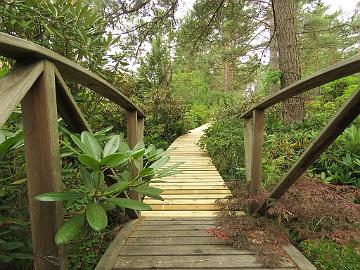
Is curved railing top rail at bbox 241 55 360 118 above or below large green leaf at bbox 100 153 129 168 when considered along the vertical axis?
above

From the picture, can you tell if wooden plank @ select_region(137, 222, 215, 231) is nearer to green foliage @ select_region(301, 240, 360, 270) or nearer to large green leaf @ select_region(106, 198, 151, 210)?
green foliage @ select_region(301, 240, 360, 270)

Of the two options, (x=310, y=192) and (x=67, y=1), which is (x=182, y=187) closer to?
(x=310, y=192)

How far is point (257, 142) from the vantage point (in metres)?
2.51

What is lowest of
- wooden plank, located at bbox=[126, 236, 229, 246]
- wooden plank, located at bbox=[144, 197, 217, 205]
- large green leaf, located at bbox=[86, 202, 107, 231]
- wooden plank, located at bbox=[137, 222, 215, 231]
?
wooden plank, located at bbox=[126, 236, 229, 246]

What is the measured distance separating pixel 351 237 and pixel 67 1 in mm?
3090

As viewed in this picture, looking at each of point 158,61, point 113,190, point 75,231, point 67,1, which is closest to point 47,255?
point 75,231

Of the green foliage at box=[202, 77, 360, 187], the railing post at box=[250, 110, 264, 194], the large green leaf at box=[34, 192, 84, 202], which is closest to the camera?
the large green leaf at box=[34, 192, 84, 202]

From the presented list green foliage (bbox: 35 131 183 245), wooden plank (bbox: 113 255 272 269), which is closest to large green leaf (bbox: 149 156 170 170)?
green foliage (bbox: 35 131 183 245)

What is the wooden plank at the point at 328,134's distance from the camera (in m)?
1.36

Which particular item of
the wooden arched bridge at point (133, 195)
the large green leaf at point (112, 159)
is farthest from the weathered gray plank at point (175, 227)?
the large green leaf at point (112, 159)

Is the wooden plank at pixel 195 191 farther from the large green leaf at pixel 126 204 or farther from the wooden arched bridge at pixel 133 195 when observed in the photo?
the large green leaf at pixel 126 204

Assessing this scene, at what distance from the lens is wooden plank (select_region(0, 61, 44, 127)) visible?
81 centimetres

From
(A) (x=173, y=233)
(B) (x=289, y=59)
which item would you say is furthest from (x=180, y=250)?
(B) (x=289, y=59)

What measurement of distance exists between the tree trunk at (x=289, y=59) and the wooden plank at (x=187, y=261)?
4.98 metres
